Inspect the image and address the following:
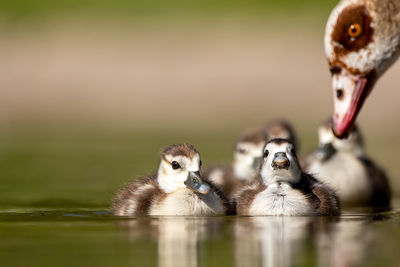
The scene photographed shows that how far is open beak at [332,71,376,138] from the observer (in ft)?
25.2

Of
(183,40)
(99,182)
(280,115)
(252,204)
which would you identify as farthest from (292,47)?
(252,204)

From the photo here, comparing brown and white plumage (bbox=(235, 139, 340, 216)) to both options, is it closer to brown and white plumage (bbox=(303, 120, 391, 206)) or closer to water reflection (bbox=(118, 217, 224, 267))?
water reflection (bbox=(118, 217, 224, 267))

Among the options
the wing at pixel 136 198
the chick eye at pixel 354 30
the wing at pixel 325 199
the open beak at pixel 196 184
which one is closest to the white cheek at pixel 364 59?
the chick eye at pixel 354 30

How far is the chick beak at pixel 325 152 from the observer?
989cm

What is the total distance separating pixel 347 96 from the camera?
25.3 ft

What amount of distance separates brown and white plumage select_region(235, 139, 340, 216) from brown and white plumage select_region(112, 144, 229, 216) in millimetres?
216

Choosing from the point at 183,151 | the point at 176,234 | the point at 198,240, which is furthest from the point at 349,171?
the point at 198,240

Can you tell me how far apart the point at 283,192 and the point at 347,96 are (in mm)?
763

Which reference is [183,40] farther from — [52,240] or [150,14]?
[52,240]

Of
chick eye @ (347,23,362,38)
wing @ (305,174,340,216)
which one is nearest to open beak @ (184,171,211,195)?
wing @ (305,174,340,216)

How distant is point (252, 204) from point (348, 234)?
1380mm

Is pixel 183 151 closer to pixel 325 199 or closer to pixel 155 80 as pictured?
pixel 325 199

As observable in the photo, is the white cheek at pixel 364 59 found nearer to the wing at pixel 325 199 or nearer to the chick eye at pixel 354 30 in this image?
the chick eye at pixel 354 30

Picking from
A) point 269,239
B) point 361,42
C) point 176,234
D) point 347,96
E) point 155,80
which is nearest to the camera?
point 269,239
